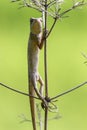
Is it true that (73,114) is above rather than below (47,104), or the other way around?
below

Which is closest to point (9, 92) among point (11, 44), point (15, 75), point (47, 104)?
point (15, 75)

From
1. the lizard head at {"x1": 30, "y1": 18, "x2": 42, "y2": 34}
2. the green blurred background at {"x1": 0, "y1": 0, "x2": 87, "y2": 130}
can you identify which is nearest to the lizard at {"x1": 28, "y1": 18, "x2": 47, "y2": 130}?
the lizard head at {"x1": 30, "y1": 18, "x2": 42, "y2": 34}

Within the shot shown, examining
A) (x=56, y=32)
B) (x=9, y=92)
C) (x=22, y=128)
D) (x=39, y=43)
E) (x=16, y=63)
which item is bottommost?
(x=22, y=128)

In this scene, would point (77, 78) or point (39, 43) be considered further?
point (77, 78)

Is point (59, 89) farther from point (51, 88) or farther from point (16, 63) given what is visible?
point (16, 63)

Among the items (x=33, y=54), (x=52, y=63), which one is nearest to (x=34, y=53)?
(x=33, y=54)

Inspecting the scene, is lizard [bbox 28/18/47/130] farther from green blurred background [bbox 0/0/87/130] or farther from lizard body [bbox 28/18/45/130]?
green blurred background [bbox 0/0/87/130]

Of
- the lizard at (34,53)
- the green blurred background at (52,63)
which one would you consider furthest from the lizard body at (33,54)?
the green blurred background at (52,63)
